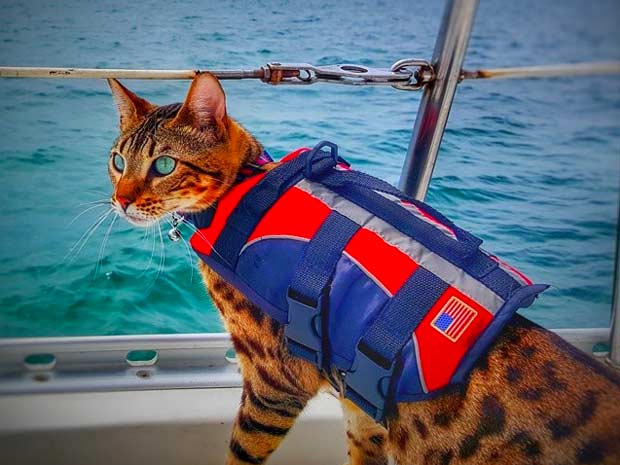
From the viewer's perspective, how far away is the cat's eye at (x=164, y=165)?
130cm

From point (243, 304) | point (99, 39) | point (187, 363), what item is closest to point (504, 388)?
point (243, 304)

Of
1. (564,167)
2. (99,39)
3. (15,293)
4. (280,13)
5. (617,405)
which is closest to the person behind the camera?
(617,405)

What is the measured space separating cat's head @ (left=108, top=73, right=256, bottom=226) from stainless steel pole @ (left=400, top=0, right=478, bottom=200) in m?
0.54

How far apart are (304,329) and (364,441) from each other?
0.59 m

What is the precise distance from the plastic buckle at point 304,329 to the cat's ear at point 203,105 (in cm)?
44

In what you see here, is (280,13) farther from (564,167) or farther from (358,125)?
(564,167)

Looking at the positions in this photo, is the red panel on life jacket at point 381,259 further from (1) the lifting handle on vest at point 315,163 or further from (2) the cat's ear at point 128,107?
(2) the cat's ear at point 128,107

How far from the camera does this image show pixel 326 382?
51.1 inches

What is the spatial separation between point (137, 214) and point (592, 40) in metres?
1.00

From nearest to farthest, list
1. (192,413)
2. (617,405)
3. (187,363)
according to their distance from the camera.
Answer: (617,405) < (192,413) < (187,363)

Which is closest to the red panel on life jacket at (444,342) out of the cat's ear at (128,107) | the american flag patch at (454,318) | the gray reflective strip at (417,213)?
the american flag patch at (454,318)

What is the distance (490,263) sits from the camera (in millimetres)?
1092

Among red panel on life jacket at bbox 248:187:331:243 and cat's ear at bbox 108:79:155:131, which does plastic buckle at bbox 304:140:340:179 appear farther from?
cat's ear at bbox 108:79:155:131

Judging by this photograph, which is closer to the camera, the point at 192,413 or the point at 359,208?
the point at 359,208
